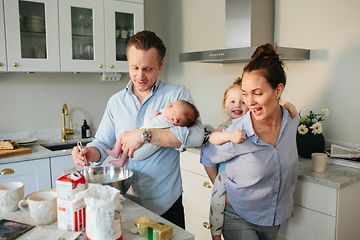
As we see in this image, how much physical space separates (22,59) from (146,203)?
1.82 meters

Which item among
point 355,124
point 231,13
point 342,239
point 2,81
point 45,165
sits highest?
point 231,13

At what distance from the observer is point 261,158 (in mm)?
1512

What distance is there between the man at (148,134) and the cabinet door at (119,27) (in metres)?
1.64

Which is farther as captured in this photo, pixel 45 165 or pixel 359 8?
pixel 45 165

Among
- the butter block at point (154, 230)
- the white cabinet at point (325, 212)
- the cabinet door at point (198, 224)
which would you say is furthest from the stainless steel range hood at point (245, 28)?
the butter block at point (154, 230)

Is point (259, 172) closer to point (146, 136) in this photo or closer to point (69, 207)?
point (146, 136)

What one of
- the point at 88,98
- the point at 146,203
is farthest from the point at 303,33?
the point at 88,98

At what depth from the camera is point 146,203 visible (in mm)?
1466

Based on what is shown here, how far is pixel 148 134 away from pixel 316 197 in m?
1.10

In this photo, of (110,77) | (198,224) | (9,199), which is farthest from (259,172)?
(110,77)

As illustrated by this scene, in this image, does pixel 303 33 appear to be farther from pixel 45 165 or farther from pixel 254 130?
pixel 45 165

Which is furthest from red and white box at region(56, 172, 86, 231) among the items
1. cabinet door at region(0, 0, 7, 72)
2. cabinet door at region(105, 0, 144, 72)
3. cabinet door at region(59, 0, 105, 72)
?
cabinet door at region(105, 0, 144, 72)

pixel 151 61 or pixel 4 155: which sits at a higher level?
pixel 151 61

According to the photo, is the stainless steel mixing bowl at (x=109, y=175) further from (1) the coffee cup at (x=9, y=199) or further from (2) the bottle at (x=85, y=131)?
(2) the bottle at (x=85, y=131)
